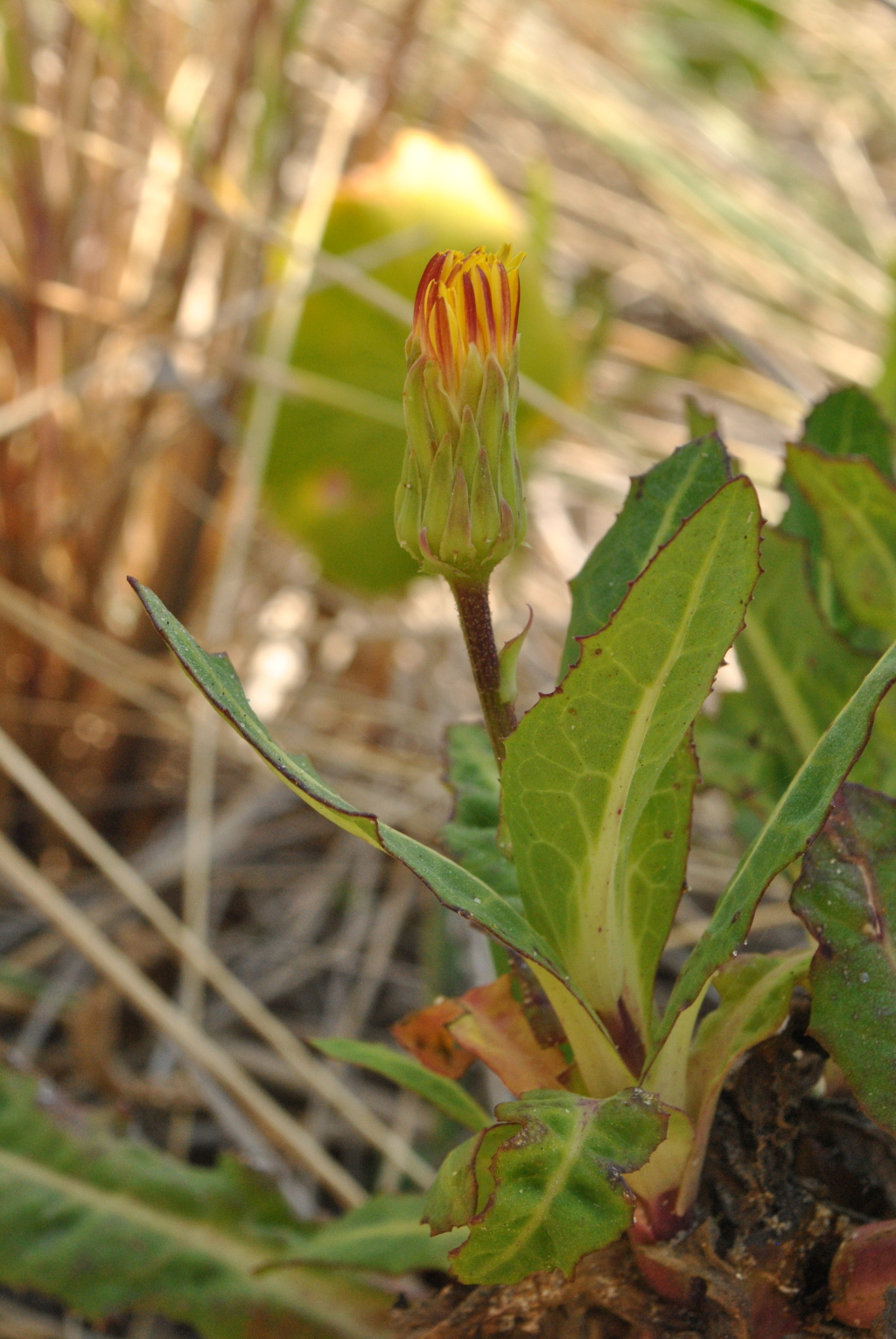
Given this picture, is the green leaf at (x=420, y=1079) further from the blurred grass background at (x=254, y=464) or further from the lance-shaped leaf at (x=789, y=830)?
the blurred grass background at (x=254, y=464)

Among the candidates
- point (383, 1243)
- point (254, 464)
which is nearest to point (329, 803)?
point (383, 1243)

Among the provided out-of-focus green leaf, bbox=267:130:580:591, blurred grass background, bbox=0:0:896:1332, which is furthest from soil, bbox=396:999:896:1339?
out-of-focus green leaf, bbox=267:130:580:591

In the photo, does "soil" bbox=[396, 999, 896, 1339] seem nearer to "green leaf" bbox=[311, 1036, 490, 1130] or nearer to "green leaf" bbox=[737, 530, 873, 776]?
"green leaf" bbox=[311, 1036, 490, 1130]

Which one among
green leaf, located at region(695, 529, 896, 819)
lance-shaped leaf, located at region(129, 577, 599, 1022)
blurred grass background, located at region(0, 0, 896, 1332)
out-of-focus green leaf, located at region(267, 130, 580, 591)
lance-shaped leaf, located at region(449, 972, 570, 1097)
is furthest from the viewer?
out-of-focus green leaf, located at region(267, 130, 580, 591)

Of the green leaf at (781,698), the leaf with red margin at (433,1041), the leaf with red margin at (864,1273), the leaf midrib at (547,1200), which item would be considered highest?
the green leaf at (781,698)

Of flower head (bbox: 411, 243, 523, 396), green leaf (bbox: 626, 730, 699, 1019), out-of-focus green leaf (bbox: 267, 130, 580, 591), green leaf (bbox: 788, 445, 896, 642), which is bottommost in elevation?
green leaf (bbox: 626, 730, 699, 1019)

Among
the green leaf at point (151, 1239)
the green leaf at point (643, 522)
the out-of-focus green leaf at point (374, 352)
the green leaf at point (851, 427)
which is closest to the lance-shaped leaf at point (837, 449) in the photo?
the green leaf at point (851, 427)
